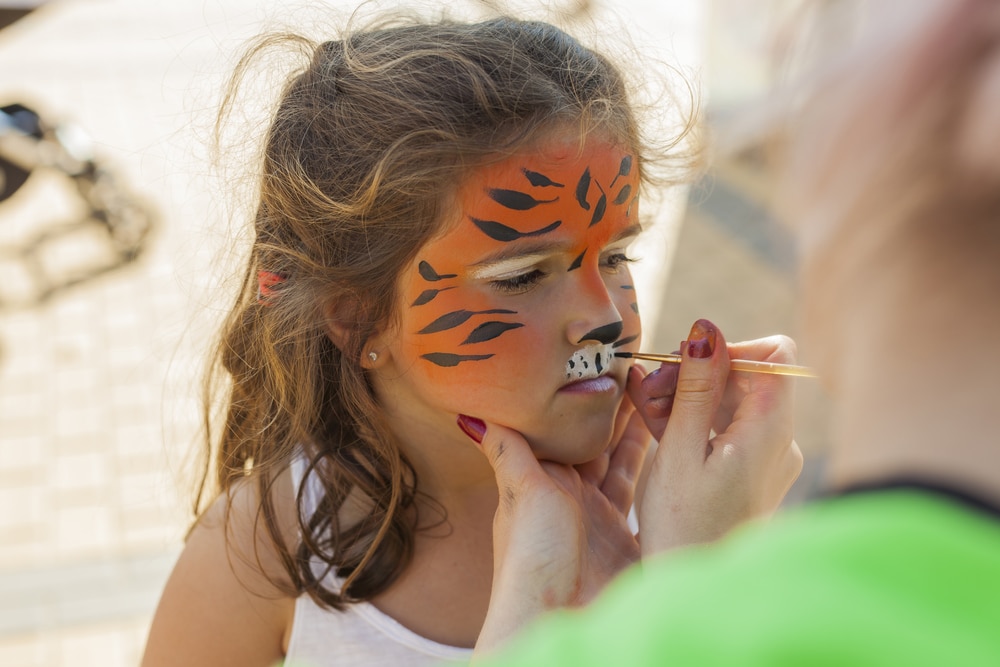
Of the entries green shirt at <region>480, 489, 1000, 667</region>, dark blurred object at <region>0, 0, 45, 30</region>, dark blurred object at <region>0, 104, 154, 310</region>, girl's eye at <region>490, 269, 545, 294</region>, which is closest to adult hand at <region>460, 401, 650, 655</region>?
girl's eye at <region>490, 269, 545, 294</region>

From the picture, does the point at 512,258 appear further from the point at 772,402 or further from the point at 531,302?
the point at 772,402

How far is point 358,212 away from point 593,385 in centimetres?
44

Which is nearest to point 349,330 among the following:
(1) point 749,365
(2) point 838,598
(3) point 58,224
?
(1) point 749,365

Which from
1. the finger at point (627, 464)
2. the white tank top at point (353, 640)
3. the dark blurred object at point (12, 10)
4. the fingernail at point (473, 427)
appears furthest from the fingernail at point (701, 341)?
the dark blurred object at point (12, 10)

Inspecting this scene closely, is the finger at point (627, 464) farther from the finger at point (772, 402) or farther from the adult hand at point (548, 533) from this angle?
the finger at point (772, 402)

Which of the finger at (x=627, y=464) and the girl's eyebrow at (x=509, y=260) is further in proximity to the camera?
the finger at (x=627, y=464)

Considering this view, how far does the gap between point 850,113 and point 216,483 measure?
57.0 inches

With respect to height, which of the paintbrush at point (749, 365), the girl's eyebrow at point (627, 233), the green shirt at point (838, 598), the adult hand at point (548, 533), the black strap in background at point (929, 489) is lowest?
the adult hand at point (548, 533)

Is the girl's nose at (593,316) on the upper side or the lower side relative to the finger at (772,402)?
upper

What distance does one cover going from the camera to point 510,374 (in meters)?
1.40

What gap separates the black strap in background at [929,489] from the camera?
0.47 m

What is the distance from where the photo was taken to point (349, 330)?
1.53 meters

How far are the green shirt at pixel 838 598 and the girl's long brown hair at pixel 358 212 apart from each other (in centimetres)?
96

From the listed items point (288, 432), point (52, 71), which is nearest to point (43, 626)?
point (288, 432)
